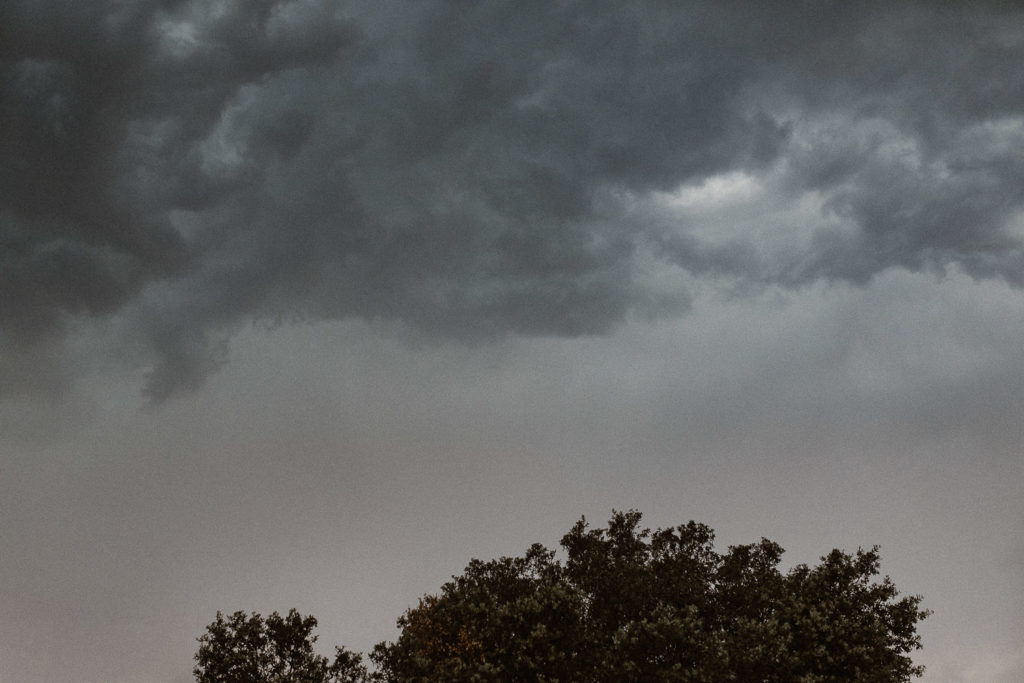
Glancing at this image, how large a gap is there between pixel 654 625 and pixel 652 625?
0.10 meters

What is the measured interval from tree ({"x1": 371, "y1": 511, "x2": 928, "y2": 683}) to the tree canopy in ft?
0.23

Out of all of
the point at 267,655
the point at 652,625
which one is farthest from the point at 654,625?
the point at 267,655

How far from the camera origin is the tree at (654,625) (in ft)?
130

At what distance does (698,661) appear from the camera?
4031 centimetres

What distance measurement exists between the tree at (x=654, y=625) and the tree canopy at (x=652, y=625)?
69 millimetres

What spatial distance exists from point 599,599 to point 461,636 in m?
8.45

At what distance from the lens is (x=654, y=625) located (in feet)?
128

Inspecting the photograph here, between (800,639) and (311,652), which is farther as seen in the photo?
(311,652)

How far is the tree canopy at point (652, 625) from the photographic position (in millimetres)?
39531

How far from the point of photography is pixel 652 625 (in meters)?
39.2

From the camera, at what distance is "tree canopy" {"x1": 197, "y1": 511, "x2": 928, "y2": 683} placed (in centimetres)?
3953

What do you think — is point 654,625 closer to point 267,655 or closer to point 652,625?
point 652,625

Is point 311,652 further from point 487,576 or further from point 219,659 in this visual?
point 487,576

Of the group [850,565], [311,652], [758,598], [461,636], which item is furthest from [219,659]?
[850,565]
